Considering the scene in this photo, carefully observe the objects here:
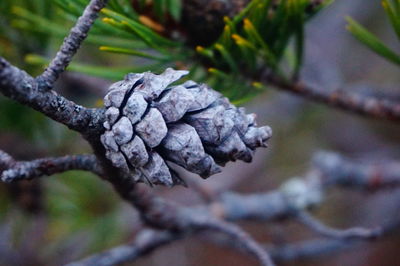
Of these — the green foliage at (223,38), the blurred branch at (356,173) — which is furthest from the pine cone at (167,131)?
the blurred branch at (356,173)

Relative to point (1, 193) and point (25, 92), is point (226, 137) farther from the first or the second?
point (1, 193)

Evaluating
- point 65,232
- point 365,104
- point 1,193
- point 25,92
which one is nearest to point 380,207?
point 365,104

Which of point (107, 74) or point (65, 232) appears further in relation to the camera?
point (65, 232)

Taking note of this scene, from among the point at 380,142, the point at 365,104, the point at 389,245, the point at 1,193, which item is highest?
the point at 380,142

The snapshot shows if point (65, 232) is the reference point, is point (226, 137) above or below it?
below

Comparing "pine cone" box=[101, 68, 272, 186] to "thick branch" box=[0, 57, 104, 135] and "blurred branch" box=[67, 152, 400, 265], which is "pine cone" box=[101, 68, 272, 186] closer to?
"thick branch" box=[0, 57, 104, 135]

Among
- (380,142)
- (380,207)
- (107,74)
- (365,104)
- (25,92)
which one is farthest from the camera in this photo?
(380,142)

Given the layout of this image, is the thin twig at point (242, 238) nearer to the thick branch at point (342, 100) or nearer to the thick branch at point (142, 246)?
the thick branch at point (142, 246)
